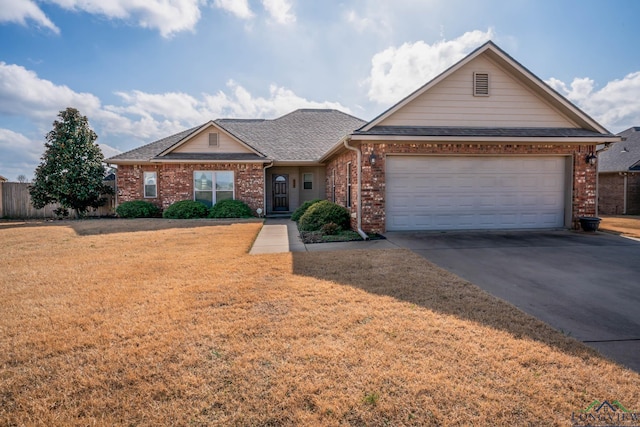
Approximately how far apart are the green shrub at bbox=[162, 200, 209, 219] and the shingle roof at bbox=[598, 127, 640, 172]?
2343 cm

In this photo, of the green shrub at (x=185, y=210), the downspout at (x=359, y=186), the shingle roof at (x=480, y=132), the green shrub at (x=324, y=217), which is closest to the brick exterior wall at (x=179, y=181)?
the green shrub at (x=185, y=210)

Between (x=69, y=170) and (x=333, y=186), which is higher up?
(x=69, y=170)

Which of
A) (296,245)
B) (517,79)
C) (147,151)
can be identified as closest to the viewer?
(296,245)

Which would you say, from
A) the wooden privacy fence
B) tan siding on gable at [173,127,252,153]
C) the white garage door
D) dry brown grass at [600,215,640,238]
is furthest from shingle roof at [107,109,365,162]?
dry brown grass at [600,215,640,238]

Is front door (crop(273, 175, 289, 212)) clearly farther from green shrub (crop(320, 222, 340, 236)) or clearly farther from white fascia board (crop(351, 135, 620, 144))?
white fascia board (crop(351, 135, 620, 144))

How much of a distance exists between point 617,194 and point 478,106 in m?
16.2

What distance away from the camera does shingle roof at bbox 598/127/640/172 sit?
63.5 ft

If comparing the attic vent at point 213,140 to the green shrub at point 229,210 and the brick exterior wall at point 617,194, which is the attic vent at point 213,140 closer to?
the green shrub at point 229,210

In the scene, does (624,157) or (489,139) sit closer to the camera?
(489,139)

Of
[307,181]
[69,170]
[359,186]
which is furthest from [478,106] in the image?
[69,170]

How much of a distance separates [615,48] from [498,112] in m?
6.31

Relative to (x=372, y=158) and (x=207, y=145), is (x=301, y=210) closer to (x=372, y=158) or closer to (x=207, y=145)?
(x=372, y=158)

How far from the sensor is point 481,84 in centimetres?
1060

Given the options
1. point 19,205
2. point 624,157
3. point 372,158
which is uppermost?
point 624,157
